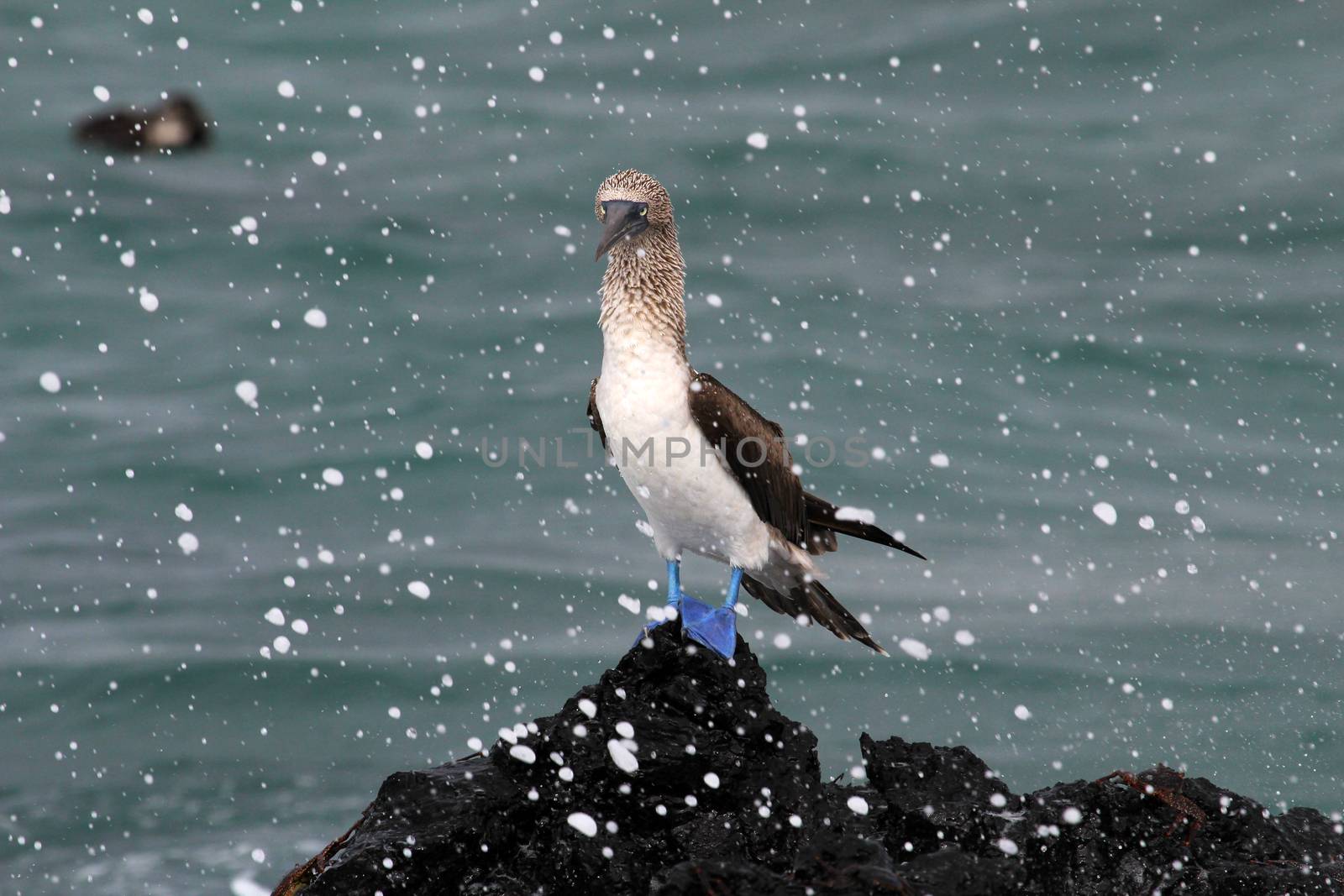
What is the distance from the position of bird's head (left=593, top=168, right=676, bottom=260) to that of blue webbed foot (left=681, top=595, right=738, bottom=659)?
1812 mm

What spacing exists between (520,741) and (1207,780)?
11.0 feet

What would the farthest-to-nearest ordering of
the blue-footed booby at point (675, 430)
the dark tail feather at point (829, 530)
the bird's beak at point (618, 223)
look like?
the dark tail feather at point (829, 530), the blue-footed booby at point (675, 430), the bird's beak at point (618, 223)

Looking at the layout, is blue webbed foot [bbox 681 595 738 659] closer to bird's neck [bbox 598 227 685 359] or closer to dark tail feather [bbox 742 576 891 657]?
dark tail feather [bbox 742 576 891 657]

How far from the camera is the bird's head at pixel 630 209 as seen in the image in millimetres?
6176

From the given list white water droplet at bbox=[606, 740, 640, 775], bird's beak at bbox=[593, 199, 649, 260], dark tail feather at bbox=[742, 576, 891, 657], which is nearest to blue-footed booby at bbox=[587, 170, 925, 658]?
bird's beak at bbox=[593, 199, 649, 260]

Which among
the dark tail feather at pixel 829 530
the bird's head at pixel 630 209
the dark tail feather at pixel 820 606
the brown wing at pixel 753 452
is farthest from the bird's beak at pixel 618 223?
the dark tail feather at pixel 820 606

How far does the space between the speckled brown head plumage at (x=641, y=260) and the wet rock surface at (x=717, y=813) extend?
4.93ft

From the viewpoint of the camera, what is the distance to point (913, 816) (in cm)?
609

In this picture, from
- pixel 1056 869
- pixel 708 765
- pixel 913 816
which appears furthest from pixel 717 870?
pixel 1056 869

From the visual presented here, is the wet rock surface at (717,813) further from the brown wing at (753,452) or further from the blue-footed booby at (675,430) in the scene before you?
the brown wing at (753,452)

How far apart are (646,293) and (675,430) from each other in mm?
676

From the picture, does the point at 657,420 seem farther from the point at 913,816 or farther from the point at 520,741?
the point at 913,816

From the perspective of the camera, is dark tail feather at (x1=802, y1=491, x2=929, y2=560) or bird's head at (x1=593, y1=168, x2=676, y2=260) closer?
bird's head at (x1=593, y1=168, x2=676, y2=260)

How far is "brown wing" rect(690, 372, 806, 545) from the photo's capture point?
6402 millimetres
